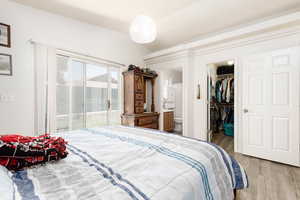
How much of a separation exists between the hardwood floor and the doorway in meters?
1.25

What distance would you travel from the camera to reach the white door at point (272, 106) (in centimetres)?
225

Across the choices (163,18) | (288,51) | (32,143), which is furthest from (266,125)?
(32,143)

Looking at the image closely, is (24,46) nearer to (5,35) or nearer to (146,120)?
(5,35)

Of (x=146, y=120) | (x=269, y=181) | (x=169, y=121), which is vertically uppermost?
(x=146, y=120)

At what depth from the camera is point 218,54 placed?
3.04m

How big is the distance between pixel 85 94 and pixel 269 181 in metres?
3.26

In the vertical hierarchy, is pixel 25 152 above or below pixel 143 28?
below

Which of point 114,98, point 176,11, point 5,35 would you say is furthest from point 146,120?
point 5,35

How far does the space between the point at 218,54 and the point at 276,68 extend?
40.5 inches

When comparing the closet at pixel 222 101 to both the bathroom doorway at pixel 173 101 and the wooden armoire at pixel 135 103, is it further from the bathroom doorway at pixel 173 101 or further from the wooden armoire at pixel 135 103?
the wooden armoire at pixel 135 103

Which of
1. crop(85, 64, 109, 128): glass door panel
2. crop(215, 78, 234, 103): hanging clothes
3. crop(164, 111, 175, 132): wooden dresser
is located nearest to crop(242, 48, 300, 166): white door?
crop(215, 78, 234, 103): hanging clothes

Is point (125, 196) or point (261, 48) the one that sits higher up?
point (261, 48)

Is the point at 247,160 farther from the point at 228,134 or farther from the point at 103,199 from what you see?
the point at 103,199

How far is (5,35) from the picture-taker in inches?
82.9
